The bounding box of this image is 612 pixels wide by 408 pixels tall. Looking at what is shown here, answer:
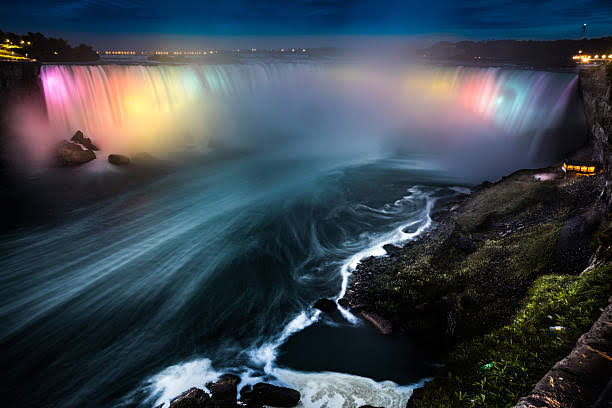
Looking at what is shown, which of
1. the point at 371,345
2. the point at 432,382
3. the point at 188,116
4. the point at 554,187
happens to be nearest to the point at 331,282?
the point at 371,345

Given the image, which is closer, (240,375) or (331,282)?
(240,375)

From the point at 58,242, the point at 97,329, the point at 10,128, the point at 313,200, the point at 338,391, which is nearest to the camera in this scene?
the point at 338,391

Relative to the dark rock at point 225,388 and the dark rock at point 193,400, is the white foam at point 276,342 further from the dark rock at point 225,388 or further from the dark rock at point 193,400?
the dark rock at point 193,400

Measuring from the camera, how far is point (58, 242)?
15.2 m

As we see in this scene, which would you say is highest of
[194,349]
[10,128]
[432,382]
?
[10,128]

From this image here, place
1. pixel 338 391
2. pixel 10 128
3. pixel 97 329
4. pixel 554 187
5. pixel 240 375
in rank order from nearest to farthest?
pixel 338 391 → pixel 240 375 → pixel 97 329 → pixel 554 187 → pixel 10 128

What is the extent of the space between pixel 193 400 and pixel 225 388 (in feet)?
2.52

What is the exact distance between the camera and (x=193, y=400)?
7344 millimetres

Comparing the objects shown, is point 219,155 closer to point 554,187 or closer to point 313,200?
point 313,200

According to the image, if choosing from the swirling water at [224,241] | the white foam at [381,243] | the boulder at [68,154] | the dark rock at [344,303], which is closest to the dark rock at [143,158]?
the swirling water at [224,241]

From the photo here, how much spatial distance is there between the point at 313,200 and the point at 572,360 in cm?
1653

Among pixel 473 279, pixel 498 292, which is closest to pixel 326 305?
pixel 473 279

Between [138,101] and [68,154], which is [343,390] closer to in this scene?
[68,154]

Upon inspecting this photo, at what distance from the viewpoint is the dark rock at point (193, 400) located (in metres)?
7.23
